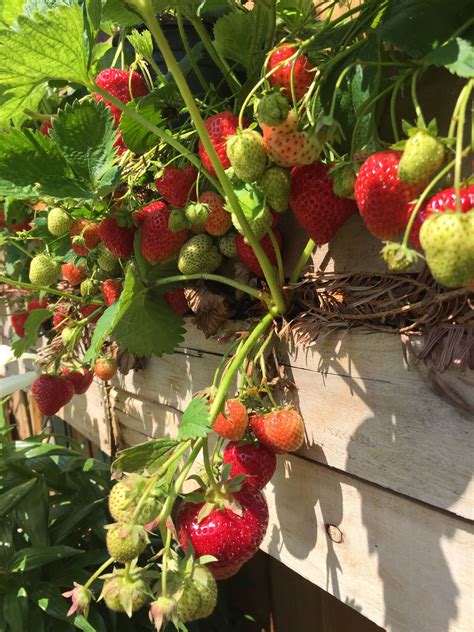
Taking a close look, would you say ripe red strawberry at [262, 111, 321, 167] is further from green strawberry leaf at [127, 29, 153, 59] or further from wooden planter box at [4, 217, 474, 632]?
green strawberry leaf at [127, 29, 153, 59]

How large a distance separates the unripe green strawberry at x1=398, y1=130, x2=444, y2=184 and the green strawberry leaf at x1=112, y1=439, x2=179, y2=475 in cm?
36

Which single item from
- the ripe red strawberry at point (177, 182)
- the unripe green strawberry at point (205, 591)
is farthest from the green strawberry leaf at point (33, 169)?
the unripe green strawberry at point (205, 591)

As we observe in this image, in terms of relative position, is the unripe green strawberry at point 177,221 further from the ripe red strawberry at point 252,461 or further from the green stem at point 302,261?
the ripe red strawberry at point 252,461

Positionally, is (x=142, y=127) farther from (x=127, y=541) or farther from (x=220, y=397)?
(x=127, y=541)

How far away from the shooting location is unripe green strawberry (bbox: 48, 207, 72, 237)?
0.86 metres

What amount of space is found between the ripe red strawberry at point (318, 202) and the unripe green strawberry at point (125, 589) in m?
0.39

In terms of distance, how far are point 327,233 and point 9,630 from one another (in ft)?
3.08

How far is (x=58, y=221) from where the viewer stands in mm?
856

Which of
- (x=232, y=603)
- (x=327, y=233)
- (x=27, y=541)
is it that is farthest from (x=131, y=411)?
(x=327, y=233)

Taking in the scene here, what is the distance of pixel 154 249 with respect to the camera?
782 millimetres

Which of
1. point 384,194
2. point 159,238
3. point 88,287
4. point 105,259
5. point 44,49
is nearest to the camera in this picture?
point 384,194

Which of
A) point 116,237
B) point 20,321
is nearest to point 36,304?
point 20,321

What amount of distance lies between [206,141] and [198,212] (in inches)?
4.8

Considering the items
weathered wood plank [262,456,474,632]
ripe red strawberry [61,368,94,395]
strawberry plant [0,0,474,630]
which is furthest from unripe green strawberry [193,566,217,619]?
ripe red strawberry [61,368,94,395]
